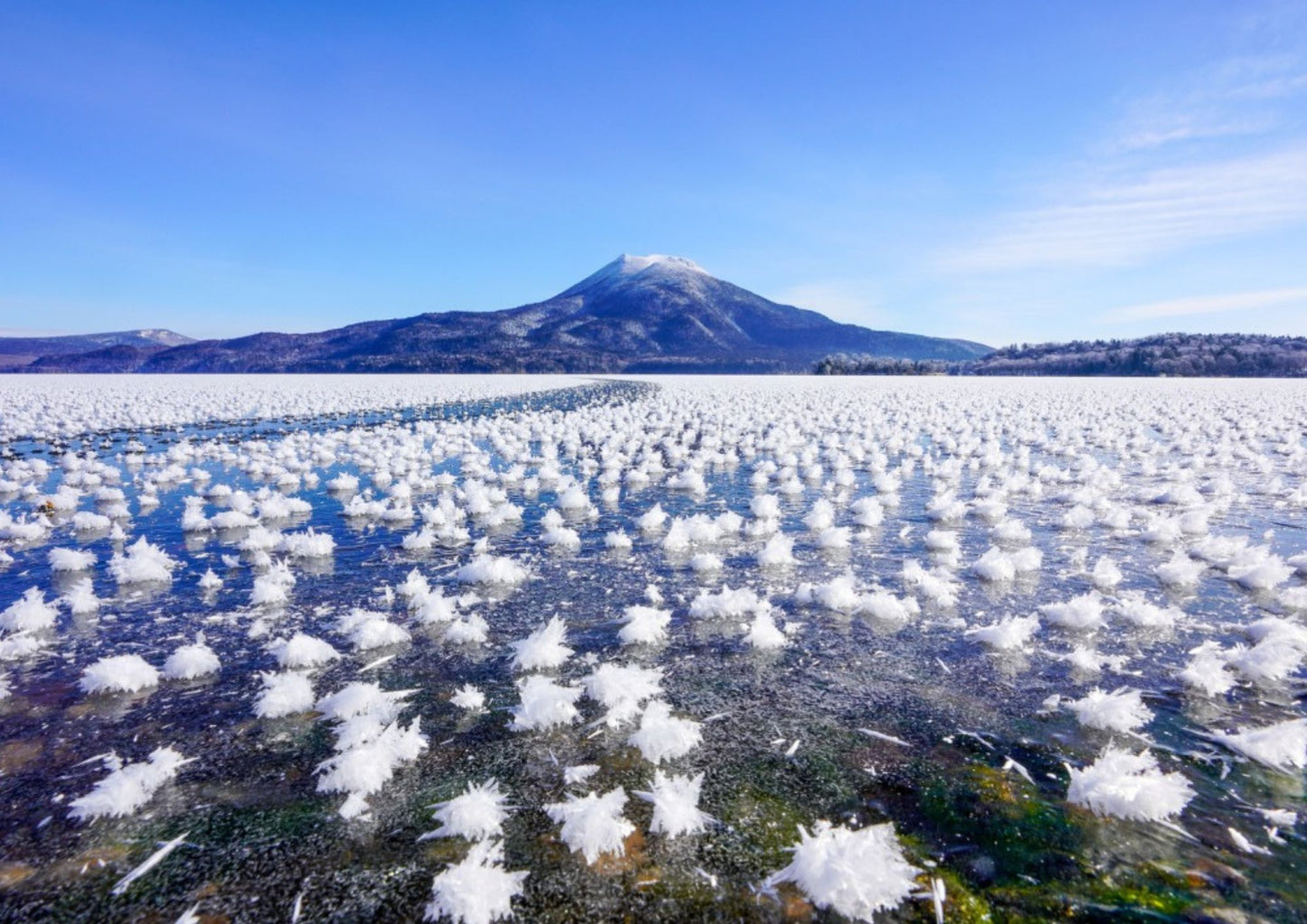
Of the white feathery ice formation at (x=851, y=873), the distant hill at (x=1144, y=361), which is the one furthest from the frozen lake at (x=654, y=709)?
the distant hill at (x=1144, y=361)

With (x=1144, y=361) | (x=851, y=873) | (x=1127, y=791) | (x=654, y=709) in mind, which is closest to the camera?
(x=851, y=873)

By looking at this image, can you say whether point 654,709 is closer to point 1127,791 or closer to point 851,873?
point 851,873

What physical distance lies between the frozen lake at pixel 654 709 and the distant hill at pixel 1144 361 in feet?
297

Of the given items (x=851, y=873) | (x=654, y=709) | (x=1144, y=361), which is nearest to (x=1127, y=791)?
(x=851, y=873)

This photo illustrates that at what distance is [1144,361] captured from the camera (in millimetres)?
87125

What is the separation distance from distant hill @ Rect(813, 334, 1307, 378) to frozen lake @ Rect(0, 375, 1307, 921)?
90388 millimetres

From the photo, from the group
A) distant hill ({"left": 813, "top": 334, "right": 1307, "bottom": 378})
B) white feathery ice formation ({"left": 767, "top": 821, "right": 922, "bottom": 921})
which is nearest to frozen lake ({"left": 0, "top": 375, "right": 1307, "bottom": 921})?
white feathery ice formation ({"left": 767, "top": 821, "right": 922, "bottom": 921})

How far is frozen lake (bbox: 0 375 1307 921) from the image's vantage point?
362cm

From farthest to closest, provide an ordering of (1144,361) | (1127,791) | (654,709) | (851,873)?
(1144,361) < (654,709) < (1127,791) < (851,873)

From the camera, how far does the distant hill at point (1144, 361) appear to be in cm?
8106

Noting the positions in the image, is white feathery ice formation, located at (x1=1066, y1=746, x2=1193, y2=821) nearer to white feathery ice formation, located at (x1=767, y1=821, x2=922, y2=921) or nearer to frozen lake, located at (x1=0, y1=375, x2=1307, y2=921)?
frozen lake, located at (x1=0, y1=375, x2=1307, y2=921)

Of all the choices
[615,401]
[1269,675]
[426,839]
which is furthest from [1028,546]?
[615,401]

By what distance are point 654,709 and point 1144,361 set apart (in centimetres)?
10574

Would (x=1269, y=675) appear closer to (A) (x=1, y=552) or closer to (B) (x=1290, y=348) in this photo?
(A) (x=1, y=552)
